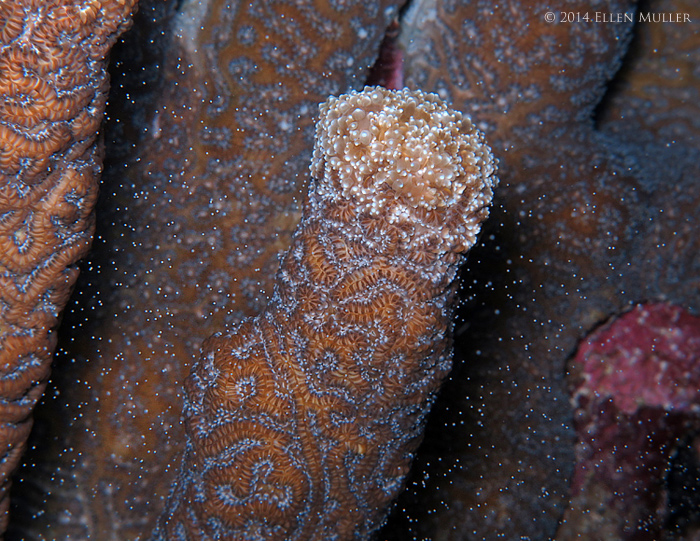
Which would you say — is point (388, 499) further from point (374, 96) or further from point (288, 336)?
point (374, 96)

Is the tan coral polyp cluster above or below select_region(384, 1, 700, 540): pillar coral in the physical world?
above

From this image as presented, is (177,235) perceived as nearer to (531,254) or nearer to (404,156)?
(404,156)

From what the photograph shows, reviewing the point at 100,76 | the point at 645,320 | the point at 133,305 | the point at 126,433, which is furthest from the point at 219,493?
the point at 645,320

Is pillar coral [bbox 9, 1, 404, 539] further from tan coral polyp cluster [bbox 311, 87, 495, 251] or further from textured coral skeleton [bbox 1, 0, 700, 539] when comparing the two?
tan coral polyp cluster [bbox 311, 87, 495, 251]

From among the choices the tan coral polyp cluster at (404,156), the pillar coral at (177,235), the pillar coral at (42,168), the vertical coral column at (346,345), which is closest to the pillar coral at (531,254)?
the pillar coral at (177,235)

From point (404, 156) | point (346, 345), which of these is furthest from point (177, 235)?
point (404, 156)

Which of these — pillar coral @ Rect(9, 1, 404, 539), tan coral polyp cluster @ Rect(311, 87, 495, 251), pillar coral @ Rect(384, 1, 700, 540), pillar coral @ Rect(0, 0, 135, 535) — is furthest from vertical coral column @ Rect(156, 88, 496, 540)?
pillar coral @ Rect(384, 1, 700, 540)
